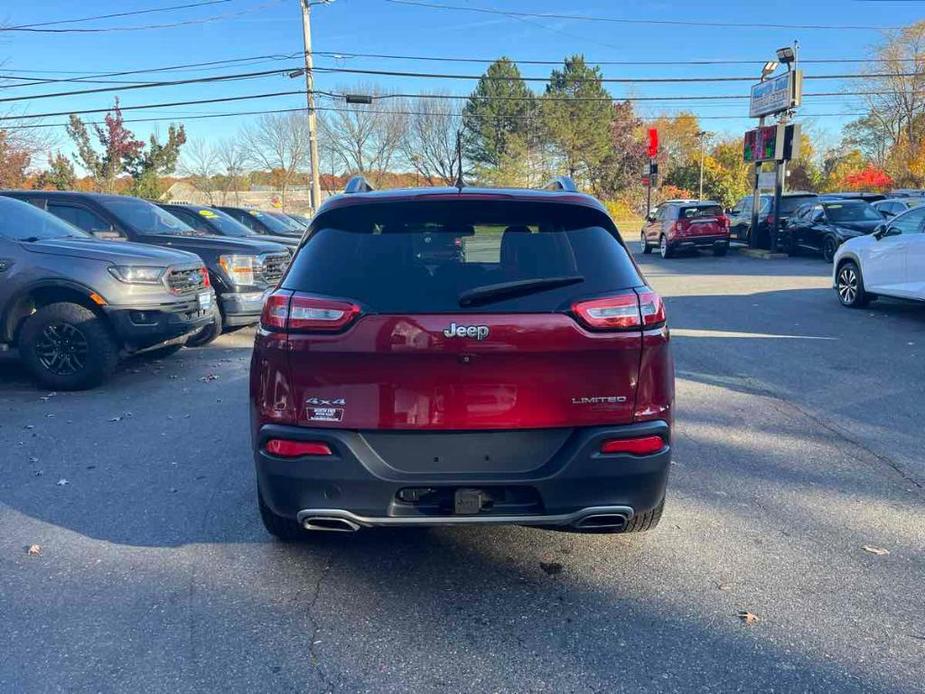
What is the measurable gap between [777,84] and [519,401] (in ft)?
71.9

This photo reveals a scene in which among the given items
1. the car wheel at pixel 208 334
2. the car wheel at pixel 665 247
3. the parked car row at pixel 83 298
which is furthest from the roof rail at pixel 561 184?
the car wheel at pixel 665 247

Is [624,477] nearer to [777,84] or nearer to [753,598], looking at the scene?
[753,598]

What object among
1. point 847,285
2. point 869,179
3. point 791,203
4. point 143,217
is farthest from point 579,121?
point 143,217

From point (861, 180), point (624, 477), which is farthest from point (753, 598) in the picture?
point (861, 180)

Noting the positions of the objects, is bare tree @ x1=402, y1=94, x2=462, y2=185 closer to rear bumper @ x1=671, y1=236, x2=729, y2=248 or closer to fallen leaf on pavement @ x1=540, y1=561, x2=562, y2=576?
rear bumper @ x1=671, y1=236, x2=729, y2=248

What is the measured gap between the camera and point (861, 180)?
5241cm

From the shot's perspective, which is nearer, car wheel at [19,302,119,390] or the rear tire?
the rear tire

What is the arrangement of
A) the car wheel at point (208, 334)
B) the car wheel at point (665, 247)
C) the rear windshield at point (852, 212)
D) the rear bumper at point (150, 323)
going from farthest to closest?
the car wheel at point (665, 247) < the rear windshield at point (852, 212) < the car wheel at point (208, 334) < the rear bumper at point (150, 323)

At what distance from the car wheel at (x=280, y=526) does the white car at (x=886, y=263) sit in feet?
30.0

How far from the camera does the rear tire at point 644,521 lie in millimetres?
3237

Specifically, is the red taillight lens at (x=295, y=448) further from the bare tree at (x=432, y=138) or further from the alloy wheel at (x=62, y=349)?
the bare tree at (x=432, y=138)

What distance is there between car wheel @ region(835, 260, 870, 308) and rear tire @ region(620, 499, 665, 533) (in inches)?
357

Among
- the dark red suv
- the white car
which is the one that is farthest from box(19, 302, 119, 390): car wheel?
the white car

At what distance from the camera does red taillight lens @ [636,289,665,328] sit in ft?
9.12
